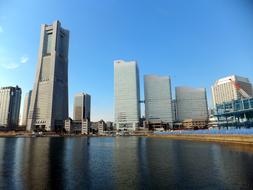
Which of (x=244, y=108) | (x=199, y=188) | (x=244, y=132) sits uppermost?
(x=244, y=108)

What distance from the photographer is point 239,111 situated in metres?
127

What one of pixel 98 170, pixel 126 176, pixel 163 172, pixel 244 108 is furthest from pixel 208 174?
pixel 244 108

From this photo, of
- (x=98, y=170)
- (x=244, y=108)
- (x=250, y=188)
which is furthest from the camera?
(x=244, y=108)

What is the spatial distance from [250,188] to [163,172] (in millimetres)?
13882

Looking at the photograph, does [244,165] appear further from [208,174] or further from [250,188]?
[250,188]

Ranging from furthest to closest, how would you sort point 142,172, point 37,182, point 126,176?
point 142,172 → point 126,176 → point 37,182

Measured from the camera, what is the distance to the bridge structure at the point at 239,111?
12632 centimetres

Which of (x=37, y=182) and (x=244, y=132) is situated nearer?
(x=37, y=182)

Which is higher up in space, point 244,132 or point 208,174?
point 244,132

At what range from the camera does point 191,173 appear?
35281 millimetres

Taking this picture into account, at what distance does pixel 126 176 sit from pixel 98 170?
25.0 feet

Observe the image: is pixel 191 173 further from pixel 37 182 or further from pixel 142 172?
pixel 37 182

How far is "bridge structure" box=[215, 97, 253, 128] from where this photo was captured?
126 m

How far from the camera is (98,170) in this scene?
130ft
